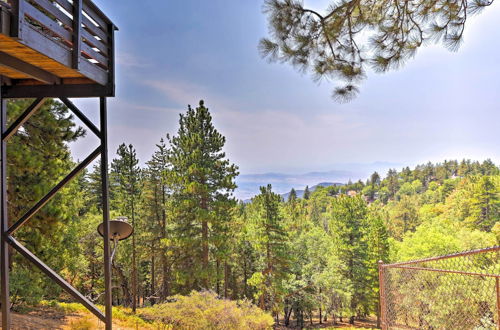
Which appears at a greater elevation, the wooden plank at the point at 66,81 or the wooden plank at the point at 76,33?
the wooden plank at the point at 76,33

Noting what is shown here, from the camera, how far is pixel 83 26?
291 cm

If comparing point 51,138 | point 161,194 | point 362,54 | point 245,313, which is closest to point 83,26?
point 362,54

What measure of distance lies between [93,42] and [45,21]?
0.75 m

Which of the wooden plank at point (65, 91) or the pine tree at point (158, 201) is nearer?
the wooden plank at point (65, 91)

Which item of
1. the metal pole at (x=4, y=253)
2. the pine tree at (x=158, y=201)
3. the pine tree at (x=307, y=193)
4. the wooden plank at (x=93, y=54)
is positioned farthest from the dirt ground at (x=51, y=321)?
the pine tree at (x=307, y=193)

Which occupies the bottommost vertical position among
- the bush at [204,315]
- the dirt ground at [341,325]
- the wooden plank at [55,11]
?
the dirt ground at [341,325]

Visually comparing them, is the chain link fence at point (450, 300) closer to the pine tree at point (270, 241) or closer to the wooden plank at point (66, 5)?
the wooden plank at point (66, 5)

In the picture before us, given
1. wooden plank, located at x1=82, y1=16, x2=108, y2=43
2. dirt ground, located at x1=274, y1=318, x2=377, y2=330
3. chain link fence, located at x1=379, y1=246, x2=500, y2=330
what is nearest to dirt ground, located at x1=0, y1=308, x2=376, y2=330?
wooden plank, located at x1=82, y1=16, x2=108, y2=43

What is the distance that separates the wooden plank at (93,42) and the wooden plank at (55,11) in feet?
0.62

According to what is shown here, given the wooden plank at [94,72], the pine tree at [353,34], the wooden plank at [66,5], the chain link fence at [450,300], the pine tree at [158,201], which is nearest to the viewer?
the wooden plank at [66,5]

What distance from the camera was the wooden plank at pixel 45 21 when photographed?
217cm

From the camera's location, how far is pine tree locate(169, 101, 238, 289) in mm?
13805

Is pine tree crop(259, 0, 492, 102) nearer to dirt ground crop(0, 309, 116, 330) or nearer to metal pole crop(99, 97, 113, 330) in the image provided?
metal pole crop(99, 97, 113, 330)

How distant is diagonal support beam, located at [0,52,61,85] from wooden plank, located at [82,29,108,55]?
466 millimetres
